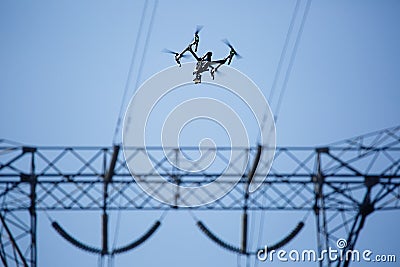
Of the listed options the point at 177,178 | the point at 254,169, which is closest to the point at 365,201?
the point at 254,169

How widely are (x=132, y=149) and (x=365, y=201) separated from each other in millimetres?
5267

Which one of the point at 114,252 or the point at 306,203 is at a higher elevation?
the point at 306,203

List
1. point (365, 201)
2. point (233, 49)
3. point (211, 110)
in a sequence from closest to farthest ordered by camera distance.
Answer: point (233, 49), point (365, 201), point (211, 110)

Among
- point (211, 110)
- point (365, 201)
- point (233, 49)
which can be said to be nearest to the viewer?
point (233, 49)

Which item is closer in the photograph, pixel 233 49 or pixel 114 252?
pixel 233 49

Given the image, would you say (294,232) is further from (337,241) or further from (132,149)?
(132,149)

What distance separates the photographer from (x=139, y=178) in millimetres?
25203

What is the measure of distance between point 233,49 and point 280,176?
438cm

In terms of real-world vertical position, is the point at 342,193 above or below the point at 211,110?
below

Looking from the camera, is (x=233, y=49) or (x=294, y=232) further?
(x=294, y=232)

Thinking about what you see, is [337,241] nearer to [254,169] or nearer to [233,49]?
[254,169]

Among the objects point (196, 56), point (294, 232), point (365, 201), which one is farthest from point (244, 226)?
point (196, 56)

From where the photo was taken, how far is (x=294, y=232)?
25016 millimetres

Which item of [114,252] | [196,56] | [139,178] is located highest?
[196,56]
